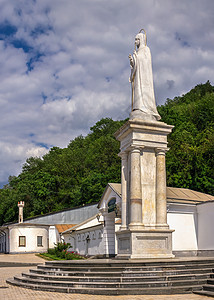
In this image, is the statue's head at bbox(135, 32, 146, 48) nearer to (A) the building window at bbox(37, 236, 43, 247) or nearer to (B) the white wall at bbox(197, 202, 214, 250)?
(B) the white wall at bbox(197, 202, 214, 250)

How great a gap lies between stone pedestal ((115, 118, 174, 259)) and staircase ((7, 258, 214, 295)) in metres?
2.26

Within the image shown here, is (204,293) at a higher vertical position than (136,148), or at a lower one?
lower

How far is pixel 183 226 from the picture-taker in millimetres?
25062

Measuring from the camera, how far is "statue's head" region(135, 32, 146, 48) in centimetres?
1725

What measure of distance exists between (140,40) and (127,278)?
11304 millimetres

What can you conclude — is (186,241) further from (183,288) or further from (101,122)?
(101,122)

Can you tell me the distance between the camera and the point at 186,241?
81.7ft

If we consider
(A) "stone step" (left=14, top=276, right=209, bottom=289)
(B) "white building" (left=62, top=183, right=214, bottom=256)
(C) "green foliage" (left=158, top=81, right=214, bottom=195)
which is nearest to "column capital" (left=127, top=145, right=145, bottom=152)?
(A) "stone step" (left=14, top=276, right=209, bottom=289)

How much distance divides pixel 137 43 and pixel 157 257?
996 centimetres

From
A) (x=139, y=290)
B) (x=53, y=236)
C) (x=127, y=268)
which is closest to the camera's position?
(x=139, y=290)

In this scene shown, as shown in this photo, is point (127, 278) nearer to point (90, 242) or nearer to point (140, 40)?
point (140, 40)

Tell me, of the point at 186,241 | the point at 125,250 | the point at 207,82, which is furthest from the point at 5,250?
the point at 207,82

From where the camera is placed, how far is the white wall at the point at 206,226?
80.2ft

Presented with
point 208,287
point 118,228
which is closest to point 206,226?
point 118,228
